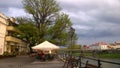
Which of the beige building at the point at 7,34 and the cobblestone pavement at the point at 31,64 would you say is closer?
the cobblestone pavement at the point at 31,64

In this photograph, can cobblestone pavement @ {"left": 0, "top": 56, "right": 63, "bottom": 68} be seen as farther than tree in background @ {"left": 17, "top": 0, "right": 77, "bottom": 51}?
No

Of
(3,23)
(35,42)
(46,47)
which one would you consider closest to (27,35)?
(35,42)

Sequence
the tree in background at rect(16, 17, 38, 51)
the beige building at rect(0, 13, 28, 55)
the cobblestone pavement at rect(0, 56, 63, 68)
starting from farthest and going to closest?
the tree in background at rect(16, 17, 38, 51) < the beige building at rect(0, 13, 28, 55) < the cobblestone pavement at rect(0, 56, 63, 68)

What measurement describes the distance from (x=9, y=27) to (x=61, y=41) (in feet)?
49.5

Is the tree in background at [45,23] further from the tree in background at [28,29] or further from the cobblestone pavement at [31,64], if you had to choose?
the cobblestone pavement at [31,64]

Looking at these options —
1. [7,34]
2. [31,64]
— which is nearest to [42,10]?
[7,34]

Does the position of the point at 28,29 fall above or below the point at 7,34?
above

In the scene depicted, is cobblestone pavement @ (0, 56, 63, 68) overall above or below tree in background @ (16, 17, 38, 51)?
below

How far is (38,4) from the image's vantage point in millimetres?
69375

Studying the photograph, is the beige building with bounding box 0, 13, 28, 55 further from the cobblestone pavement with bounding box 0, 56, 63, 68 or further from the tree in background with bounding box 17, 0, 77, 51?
the cobblestone pavement with bounding box 0, 56, 63, 68

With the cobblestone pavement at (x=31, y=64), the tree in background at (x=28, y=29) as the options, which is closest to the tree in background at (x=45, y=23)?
the tree in background at (x=28, y=29)

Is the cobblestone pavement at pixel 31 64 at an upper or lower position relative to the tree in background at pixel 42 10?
lower

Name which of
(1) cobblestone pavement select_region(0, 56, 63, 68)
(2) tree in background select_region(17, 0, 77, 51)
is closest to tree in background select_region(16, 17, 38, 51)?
(2) tree in background select_region(17, 0, 77, 51)

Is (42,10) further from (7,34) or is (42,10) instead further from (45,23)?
(7,34)
